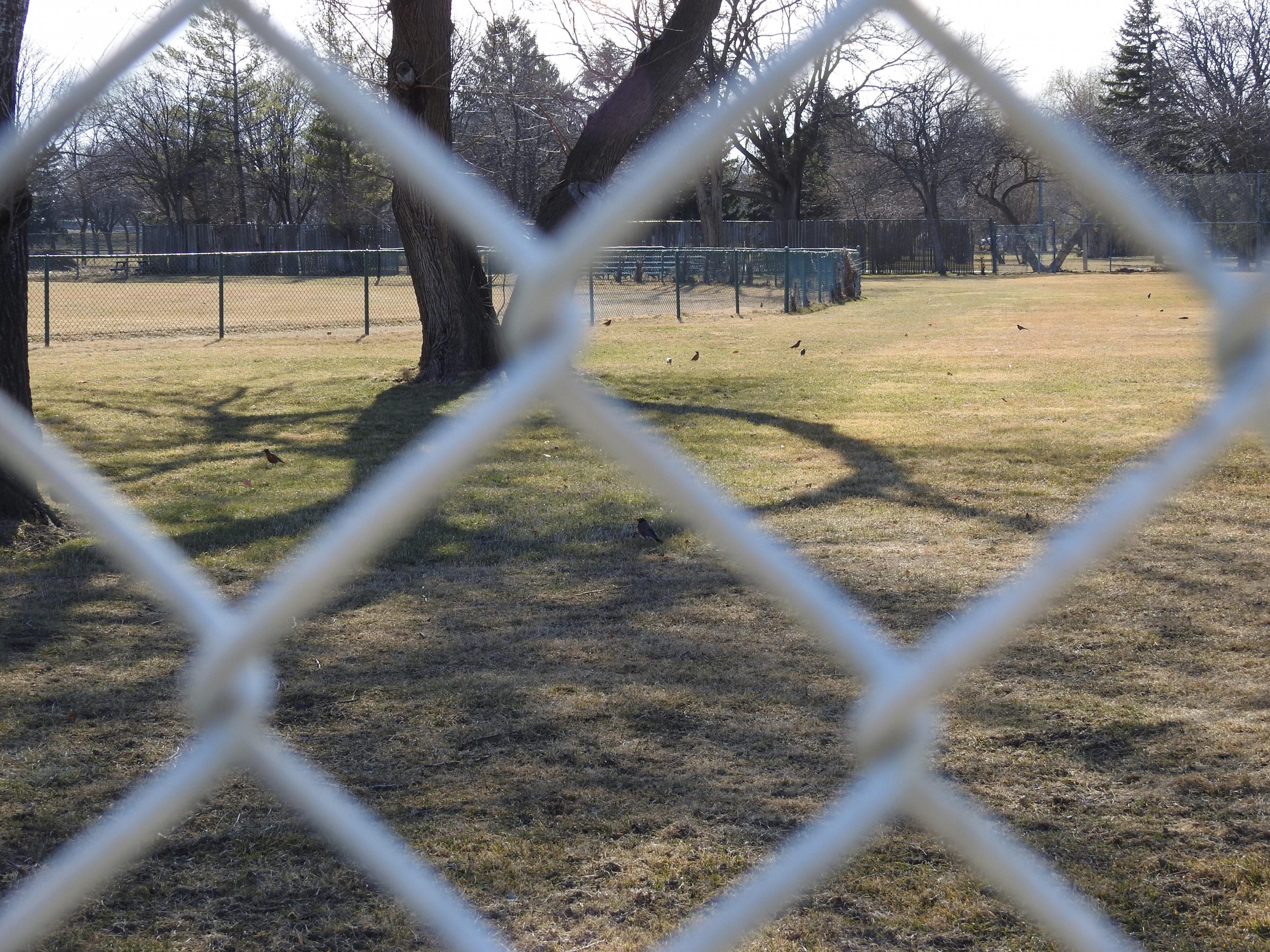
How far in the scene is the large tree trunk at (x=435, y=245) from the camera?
953 centimetres

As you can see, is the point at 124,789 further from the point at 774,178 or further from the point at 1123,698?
the point at 774,178

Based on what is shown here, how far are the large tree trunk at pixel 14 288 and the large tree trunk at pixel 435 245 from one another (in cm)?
489

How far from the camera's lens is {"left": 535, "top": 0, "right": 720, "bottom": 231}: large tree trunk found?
10.4 meters

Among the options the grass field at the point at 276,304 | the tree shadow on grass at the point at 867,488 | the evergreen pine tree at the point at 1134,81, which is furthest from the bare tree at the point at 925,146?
the tree shadow on grass at the point at 867,488

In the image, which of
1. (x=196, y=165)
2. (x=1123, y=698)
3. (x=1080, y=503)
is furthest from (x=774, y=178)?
(x=1123, y=698)

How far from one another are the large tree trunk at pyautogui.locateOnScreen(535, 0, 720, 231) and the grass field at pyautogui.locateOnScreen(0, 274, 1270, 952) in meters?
3.69

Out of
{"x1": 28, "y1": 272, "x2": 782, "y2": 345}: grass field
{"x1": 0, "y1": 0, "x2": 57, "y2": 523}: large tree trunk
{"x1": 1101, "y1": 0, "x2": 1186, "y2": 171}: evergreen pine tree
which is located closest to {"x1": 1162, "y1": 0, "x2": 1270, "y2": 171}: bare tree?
{"x1": 1101, "y1": 0, "x2": 1186, "y2": 171}: evergreen pine tree

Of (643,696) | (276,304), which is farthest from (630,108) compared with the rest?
(276,304)

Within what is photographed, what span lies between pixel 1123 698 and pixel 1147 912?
1203 mm

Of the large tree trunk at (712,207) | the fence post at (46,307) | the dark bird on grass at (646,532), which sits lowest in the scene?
the dark bird on grass at (646,532)

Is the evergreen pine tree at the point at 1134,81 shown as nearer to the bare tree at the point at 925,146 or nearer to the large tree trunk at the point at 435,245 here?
the bare tree at the point at 925,146

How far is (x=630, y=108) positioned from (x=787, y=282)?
1110 cm

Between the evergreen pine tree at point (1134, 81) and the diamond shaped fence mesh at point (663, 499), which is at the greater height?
the evergreen pine tree at point (1134, 81)

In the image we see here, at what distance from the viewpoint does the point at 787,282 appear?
21.8 m
